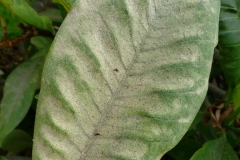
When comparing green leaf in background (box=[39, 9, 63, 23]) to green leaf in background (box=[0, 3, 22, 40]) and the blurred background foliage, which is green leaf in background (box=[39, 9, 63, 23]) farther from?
green leaf in background (box=[0, 3, 22, 40])

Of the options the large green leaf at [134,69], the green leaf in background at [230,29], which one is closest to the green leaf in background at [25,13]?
the large green leaf at [134,69]

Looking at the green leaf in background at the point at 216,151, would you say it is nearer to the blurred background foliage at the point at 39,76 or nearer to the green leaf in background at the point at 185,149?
the blurred background foliage at the point at 39,76

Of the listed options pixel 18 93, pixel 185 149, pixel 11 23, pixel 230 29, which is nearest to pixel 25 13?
pixel 11 23

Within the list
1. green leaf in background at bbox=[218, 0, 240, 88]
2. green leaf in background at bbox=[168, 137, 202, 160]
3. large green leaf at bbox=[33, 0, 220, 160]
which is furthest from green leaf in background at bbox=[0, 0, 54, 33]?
green leaf in background at bbox=[168, 137, 202, 160]

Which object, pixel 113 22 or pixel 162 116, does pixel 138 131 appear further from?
pixel 113 22

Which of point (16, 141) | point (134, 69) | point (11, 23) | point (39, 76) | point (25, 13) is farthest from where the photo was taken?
point (16, 141)

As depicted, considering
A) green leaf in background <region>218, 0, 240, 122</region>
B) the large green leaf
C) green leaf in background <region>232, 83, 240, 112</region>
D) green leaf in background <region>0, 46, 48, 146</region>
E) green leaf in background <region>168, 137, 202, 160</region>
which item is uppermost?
the large green leaf

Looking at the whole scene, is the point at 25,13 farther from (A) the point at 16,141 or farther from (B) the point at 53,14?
(A) the point at 16,141
